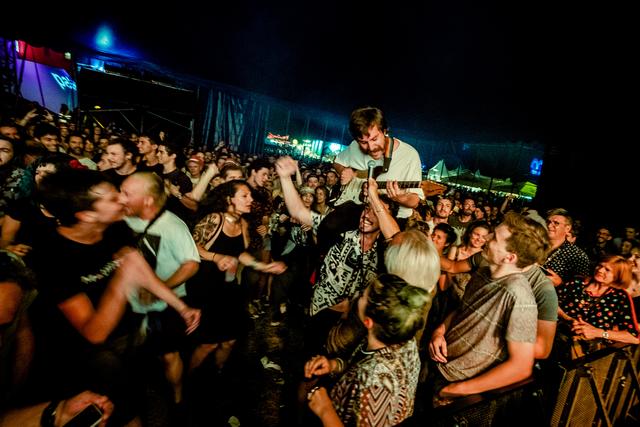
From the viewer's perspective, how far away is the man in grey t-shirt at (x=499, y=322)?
2045 mm

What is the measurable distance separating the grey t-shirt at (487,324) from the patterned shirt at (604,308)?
1879 mm

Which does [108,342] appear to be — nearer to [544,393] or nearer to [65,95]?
[544,393]

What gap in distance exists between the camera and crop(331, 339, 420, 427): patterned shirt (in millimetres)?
1531

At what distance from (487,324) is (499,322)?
86 mm

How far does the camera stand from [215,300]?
3166 millimetres

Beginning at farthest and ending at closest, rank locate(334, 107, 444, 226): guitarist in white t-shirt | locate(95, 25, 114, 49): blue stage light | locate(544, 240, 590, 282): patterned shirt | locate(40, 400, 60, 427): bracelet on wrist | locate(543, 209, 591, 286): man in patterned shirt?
locate(95, 25, 114, 49): blue stage light → locate(544, 240, 590, 282): patterned shirt → locate(543, 209, 591, 286): man in patterned shirt → locate(334, 107, 444, 226): guitarist in white t-shirt → locate(40, 400, 60, 427): bracelet on wrist

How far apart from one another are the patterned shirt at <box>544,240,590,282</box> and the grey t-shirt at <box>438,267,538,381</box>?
306 cm

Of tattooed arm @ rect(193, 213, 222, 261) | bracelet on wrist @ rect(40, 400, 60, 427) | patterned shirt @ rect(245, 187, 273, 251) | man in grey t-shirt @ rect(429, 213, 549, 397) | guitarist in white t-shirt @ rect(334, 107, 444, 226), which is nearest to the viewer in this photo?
bracelet on wrist @ rect(40, 400, 60, 427)

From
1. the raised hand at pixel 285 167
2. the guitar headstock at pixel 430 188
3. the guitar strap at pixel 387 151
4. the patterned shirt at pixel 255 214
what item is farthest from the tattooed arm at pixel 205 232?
the guitar headstock at pixel 430 188

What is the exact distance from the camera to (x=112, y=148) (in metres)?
4.24

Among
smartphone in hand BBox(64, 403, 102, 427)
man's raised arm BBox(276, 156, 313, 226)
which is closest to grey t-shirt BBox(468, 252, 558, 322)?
man's raised arm BBox(276, 156, 313, 226)

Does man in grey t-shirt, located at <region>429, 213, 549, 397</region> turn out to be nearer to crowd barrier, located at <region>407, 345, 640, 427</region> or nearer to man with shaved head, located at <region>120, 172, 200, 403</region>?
crowd barrier, located at <region>407, 345, 640, 427</region>

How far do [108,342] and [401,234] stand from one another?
2.07 m

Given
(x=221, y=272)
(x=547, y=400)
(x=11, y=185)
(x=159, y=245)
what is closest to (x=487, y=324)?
(x=547, y=400)
